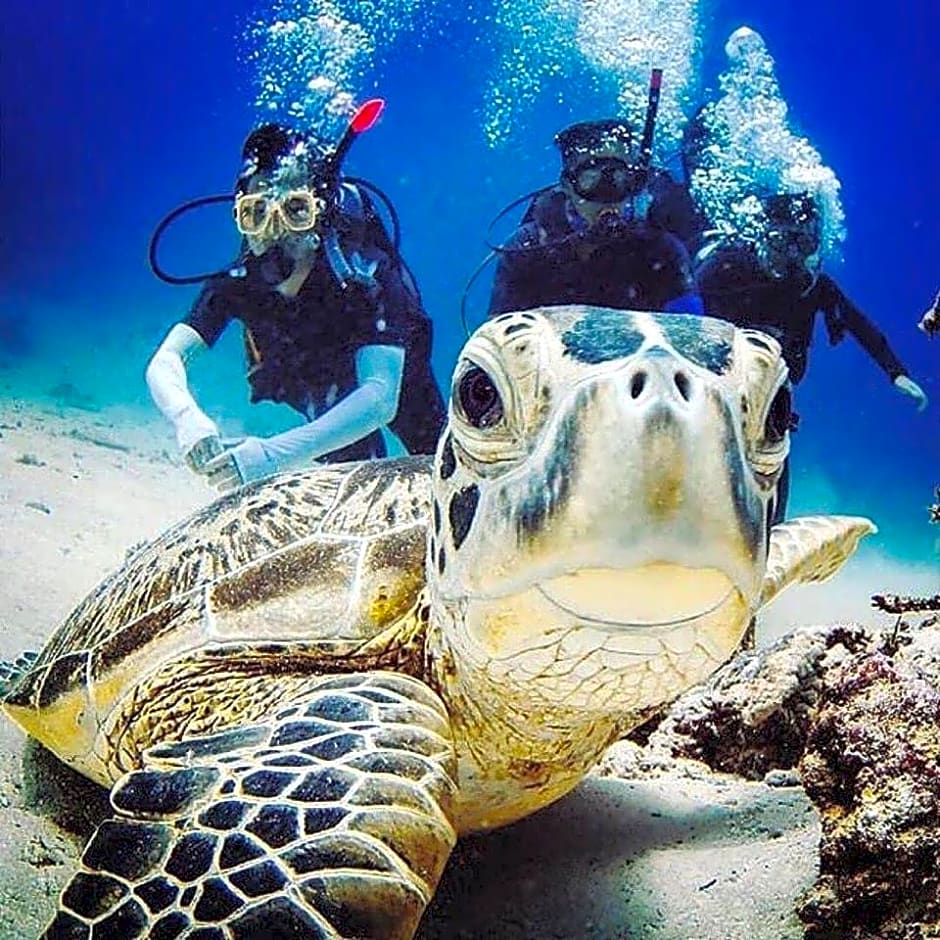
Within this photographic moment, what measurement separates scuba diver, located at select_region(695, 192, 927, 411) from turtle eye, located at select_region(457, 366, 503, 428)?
4680 mm

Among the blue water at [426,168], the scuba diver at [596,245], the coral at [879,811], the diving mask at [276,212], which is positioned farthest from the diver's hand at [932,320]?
the blue water at [426,168]

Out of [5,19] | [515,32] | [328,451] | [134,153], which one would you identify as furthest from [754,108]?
[134,153]

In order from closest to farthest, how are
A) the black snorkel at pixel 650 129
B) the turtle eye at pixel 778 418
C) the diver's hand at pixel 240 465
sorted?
the turtle eye at pixel 778 418 < the diver's hand at pixel 240 465 < the black snorkel at pixel 650 129

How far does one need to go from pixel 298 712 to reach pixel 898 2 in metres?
41.2

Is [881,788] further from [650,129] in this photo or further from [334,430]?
[650,129]

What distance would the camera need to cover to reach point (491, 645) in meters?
1.39

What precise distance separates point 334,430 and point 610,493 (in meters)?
3.77

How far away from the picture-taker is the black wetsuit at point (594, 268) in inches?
202

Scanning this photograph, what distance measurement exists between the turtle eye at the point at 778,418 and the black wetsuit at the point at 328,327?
13.1ft

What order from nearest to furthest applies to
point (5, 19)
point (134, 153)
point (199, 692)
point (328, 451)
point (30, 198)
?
point (199, 692) < point (328, 451) < point (5, 19) < point (30, 198) < point (134, 153)

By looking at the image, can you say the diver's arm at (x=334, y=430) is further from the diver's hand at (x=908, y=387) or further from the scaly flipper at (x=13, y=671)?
the diver's hand at (x=908, y=387)

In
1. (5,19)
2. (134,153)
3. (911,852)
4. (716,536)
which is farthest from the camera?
(134,153)

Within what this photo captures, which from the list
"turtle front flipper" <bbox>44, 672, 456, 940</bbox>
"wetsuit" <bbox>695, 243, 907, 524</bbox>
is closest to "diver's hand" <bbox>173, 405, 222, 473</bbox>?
"turtle front flipper" <bbox>44, 672, 456, 940</bbox>

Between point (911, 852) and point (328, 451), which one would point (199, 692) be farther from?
point (328, 451)
